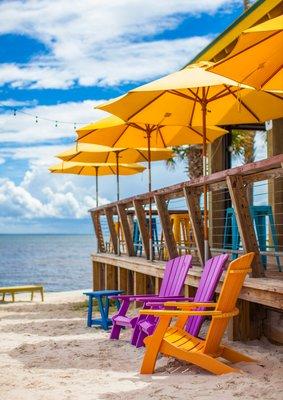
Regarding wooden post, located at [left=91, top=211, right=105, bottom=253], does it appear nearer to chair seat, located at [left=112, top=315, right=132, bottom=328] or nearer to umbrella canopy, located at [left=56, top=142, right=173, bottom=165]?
umbrella canopy, located at [left=56, top=142, right=173, bottom=165]

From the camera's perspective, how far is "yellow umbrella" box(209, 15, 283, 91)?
5152 mm

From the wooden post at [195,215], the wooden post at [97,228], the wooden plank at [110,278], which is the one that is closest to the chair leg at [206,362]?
the wooden post at [195,215]

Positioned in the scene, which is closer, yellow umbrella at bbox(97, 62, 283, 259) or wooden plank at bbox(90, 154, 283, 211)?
wooden plank at bbox(90, 154, 283, 211)

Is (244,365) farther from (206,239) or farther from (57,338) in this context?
(57,338)

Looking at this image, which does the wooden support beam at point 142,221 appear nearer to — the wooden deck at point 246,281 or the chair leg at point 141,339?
the wooden deck at point 246,281

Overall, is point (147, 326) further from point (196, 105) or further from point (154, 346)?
point (196, 105)

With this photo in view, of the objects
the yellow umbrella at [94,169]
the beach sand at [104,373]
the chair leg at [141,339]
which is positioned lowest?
the beach sand at [104,373]

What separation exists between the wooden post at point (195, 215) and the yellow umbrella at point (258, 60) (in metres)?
1.48

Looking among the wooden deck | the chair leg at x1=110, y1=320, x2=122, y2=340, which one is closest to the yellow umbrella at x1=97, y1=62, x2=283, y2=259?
the wooden deck

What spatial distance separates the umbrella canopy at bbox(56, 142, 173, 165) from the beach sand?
172 inches

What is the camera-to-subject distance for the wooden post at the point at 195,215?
715 centimetres

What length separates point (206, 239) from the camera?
7121 millimetres

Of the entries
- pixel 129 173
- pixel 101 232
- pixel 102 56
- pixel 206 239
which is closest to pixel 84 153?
pixel 101 232

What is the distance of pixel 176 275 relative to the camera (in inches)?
281
